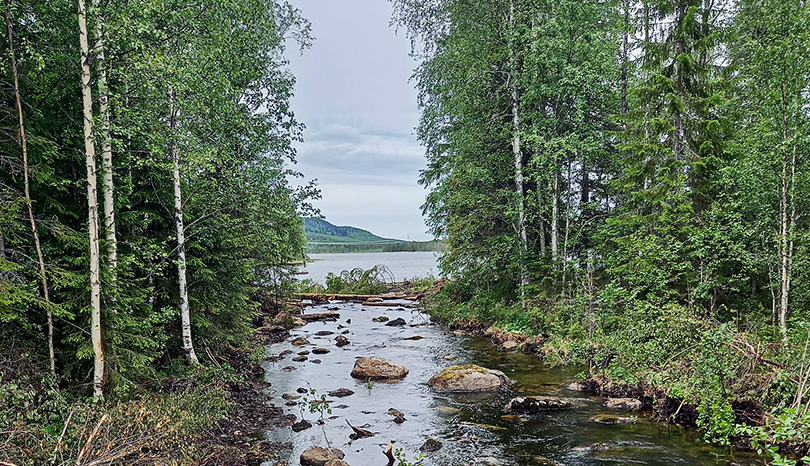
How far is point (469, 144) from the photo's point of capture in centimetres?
1733

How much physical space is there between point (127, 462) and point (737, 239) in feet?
38.0

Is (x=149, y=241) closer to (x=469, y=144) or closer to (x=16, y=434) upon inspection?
(x=16, y=434)

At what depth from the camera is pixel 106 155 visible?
696cm

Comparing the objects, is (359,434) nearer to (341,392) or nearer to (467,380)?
(341,392)

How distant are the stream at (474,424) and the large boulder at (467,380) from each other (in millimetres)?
321

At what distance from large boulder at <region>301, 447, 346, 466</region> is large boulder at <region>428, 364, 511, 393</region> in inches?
173

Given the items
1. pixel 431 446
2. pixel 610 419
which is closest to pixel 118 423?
pixel 431 446

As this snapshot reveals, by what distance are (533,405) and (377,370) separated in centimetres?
481

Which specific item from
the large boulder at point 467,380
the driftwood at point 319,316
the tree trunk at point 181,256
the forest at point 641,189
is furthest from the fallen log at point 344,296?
the tree trunk at point 181,256

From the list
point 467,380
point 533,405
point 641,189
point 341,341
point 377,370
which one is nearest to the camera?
point 533,405

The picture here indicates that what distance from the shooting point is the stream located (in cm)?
768

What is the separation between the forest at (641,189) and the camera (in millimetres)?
8281

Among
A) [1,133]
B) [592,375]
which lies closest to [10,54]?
[1,133]

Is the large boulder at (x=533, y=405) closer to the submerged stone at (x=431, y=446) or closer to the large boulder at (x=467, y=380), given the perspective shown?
the large boulder at (x=467, y=380)
